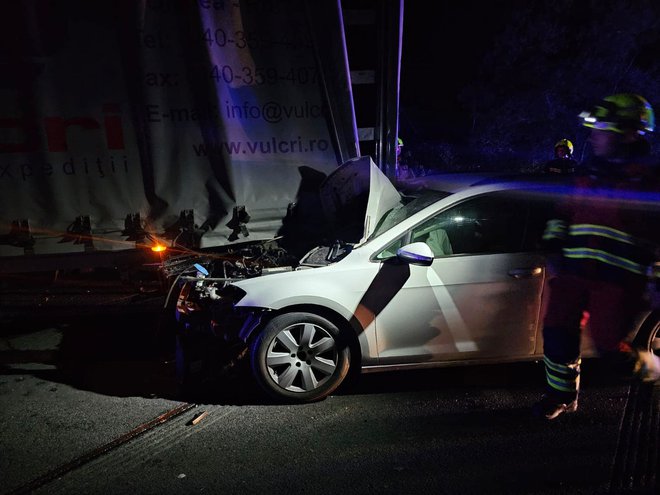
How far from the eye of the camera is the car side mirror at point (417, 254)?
3.63 meters

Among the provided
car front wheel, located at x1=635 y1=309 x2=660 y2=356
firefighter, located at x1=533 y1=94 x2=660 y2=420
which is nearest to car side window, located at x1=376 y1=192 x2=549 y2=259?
firefighter, located at x1=533 y1=94 x2=660 y2=420

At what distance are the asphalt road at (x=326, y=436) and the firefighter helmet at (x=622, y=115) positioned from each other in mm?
1867

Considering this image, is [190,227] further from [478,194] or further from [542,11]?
[542,11]

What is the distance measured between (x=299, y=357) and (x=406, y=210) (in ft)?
4.67

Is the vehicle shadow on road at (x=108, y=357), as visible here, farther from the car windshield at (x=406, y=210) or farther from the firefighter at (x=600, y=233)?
the firefighter at (x=600, y=233)

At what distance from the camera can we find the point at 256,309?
3.85 metres

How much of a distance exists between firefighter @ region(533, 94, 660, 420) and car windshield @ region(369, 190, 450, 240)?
2.98 feet

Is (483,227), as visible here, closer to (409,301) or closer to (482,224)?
(482,224)

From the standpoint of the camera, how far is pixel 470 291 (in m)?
3.86

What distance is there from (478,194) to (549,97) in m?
18.9

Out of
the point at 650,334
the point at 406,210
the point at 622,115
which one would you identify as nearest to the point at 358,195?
the point at 406,210

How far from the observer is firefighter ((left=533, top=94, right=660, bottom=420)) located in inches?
130

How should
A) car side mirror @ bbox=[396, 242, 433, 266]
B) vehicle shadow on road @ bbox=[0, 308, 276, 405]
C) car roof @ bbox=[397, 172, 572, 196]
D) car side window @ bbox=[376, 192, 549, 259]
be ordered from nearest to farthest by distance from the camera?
car side mirror @ bbox=[396, 242, 433, 266], car side window @ bbox=[376, 192, 549, 259], car roof @ bbox=[397, 172, 572, 196], vehicle shadow on road @ bbox=[0, 308, 276, 405]

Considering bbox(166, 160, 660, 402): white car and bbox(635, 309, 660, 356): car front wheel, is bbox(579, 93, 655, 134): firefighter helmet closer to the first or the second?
bbox(166, 160, 660, 402): white car
